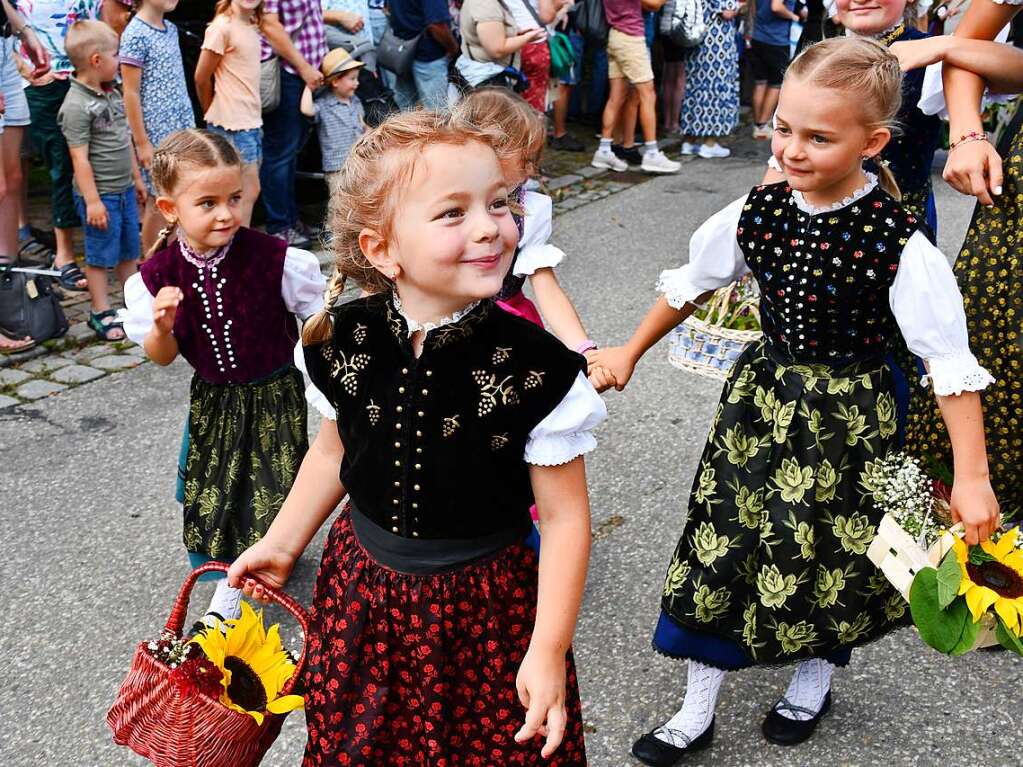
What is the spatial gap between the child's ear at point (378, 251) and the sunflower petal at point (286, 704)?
784 mm

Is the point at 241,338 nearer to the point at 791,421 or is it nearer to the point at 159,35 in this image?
the point at 791,421

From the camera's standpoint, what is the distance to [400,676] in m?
1.89

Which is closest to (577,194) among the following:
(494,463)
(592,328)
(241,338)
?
(592,328)

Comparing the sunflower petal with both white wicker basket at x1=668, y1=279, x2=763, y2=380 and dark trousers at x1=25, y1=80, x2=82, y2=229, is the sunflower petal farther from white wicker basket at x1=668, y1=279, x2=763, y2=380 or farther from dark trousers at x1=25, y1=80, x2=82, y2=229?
dark trousers at x1=25, y1=80, x2=82, y2=229

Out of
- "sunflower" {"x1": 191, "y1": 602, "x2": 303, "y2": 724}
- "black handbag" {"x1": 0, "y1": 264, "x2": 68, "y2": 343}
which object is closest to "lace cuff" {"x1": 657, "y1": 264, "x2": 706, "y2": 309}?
"sunflower" {"x1": 191, "y1": 602, "x2": 303, "y2": 724}

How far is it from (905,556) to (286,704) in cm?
120

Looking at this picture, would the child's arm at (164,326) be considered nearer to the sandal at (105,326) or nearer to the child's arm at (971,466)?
the child's arm at (971,466)

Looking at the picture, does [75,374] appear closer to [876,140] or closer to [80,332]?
[80,332]

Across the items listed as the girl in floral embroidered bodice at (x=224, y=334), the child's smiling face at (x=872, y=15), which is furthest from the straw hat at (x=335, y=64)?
the child's smiling face at (x=872, y=15)

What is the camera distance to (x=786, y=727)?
2.66 meters

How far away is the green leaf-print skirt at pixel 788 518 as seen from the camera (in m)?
2.30

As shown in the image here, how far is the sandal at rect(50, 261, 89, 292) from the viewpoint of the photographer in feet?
18.9

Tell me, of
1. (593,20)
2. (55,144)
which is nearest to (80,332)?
(55,144)

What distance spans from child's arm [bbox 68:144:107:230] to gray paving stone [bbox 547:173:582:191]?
3.49 meters
